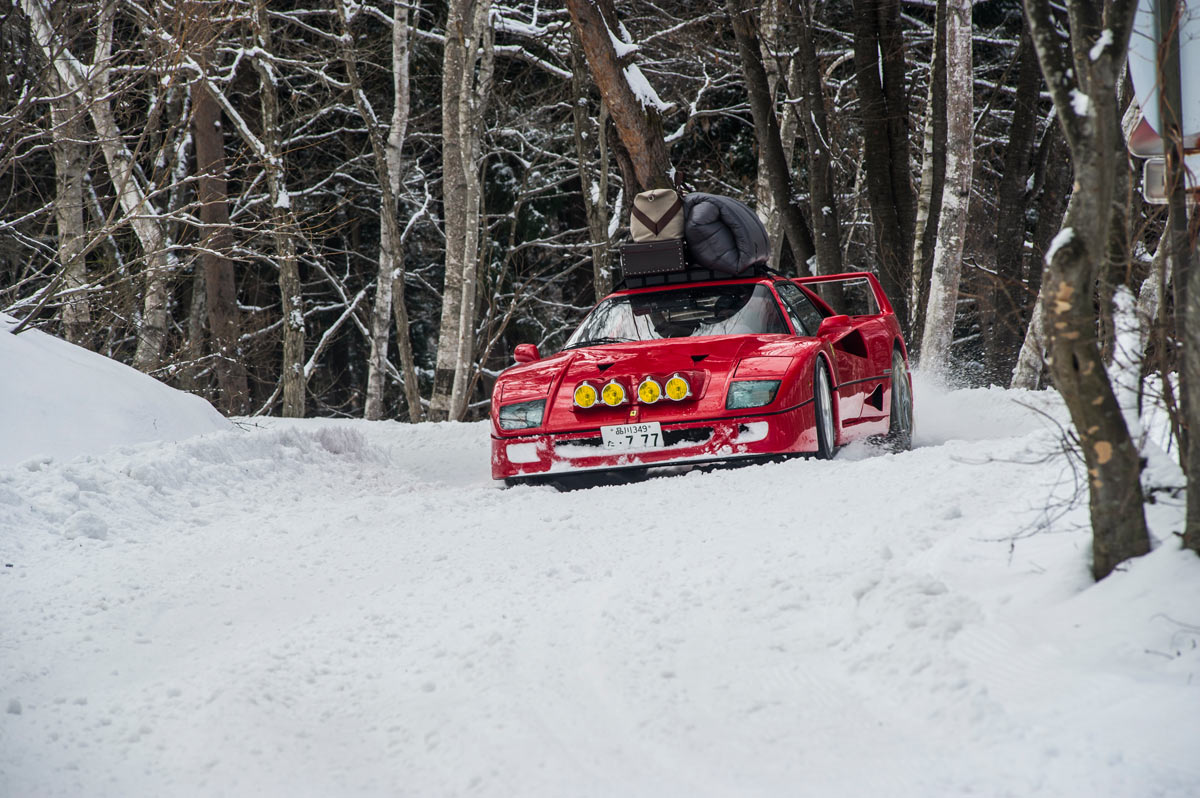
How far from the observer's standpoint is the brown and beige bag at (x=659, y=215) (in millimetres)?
7523

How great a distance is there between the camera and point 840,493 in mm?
4770

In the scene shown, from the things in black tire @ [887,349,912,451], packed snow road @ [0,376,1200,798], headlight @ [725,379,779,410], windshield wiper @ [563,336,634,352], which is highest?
windshield wiper @ [563,336,634,352]

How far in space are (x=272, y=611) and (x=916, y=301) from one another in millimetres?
10842

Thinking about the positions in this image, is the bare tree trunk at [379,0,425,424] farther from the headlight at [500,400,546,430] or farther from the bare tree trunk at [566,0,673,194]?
the headlight at [500,400,546,430]

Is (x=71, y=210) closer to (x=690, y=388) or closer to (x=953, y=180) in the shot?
(x=953, y=180)

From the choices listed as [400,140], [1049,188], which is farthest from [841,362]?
[400,140]

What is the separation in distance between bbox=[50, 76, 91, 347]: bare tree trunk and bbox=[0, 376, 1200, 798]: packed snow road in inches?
192

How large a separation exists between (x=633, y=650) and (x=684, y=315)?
409cm

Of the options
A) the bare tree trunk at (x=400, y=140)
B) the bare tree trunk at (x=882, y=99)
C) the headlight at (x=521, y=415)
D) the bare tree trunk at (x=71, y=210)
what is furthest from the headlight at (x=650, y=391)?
the bare tree trunk at (x=400, y=140)

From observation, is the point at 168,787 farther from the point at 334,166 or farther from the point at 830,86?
the point at 334,166

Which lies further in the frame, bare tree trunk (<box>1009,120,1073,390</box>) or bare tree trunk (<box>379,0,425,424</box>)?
bare tree trunk (<box>379,0,425,424</box>)

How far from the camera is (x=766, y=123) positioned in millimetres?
14062

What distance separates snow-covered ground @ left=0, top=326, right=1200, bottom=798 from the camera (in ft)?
8.67

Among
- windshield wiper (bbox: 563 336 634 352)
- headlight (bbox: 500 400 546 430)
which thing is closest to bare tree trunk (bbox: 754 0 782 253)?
windshield wiper (bbox: 563 336 634 352)
